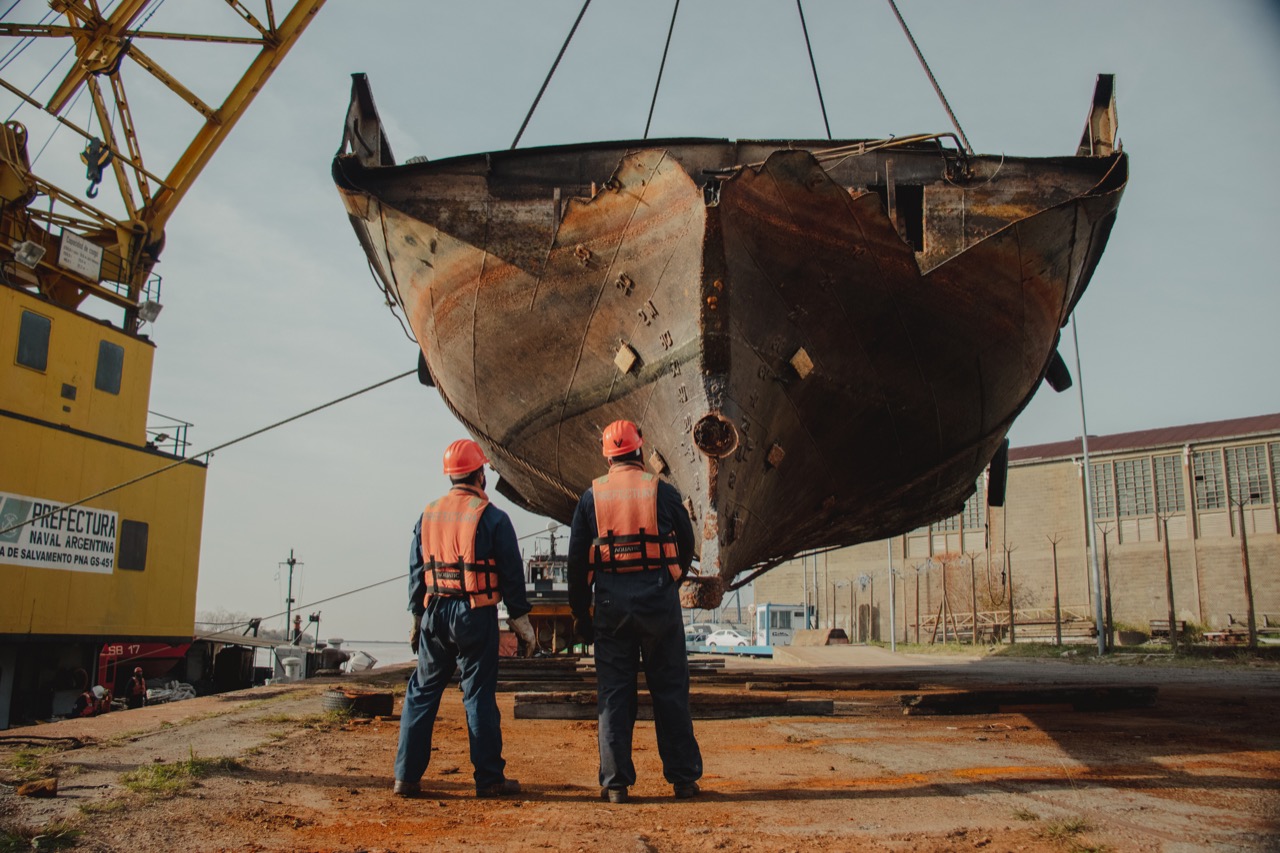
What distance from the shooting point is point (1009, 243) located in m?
5.96

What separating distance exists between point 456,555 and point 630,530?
643mm

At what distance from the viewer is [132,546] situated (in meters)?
14.1

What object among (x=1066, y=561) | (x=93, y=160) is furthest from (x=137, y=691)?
(x=1066, y=561)

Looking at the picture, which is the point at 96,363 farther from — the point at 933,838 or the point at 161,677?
the point at 933,838

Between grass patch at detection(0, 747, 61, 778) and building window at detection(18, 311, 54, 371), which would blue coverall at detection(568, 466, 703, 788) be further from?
building window at detection(18, 311, 54, 371)

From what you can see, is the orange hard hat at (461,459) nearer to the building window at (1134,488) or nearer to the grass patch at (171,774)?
the grass patch at (171,774)

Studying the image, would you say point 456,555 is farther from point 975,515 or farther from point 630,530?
point 975,515

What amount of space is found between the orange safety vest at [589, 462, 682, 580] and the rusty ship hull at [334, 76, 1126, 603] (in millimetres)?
1838

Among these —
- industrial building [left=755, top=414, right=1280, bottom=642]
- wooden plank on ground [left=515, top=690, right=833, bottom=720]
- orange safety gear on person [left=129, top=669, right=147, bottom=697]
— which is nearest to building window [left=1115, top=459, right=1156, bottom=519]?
industrial building [left=755, top=414, right=1280, bottom=642]

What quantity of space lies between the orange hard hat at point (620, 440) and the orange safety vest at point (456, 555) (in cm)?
51

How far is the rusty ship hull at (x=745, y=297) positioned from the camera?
5.34m

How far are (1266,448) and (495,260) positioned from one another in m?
34.6

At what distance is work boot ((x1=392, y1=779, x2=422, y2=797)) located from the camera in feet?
9.56

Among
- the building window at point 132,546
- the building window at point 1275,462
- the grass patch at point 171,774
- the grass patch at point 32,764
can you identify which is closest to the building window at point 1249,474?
the building window at point 1275,462
